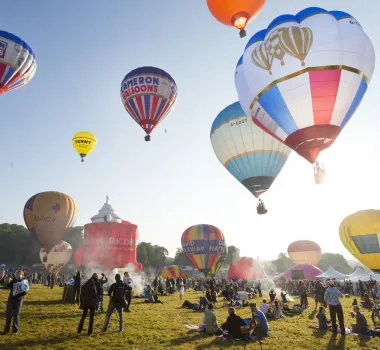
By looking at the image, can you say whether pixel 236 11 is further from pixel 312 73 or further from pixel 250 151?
pixel 250 151

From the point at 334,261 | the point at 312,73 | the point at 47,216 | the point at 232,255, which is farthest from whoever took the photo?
the point at 334,261

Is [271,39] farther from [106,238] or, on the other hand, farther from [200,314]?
[106,238]

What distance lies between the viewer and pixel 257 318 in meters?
8.80

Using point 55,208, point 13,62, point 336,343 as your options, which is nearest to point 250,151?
point 336,343

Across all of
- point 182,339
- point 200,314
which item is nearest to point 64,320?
point 182,339

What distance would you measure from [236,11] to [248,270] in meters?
39.0

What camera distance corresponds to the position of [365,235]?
1085 inches

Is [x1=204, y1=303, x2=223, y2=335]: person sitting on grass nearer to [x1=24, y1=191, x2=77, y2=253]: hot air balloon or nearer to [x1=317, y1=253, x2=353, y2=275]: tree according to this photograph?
[x1=24, y1=191, x2=77, y2=253]: hot air balloon

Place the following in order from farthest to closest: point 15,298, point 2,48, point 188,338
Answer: point 2,48, point 188,338, point 15,298

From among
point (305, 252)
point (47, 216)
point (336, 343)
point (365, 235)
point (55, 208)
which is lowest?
point (336, 343)

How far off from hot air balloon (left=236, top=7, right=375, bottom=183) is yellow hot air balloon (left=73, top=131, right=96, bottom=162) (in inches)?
1009

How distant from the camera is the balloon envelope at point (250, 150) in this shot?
22.1 meters

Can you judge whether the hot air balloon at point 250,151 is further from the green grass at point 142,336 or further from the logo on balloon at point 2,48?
the logo on balloon at point 2,48

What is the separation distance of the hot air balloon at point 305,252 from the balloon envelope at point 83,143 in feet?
121
